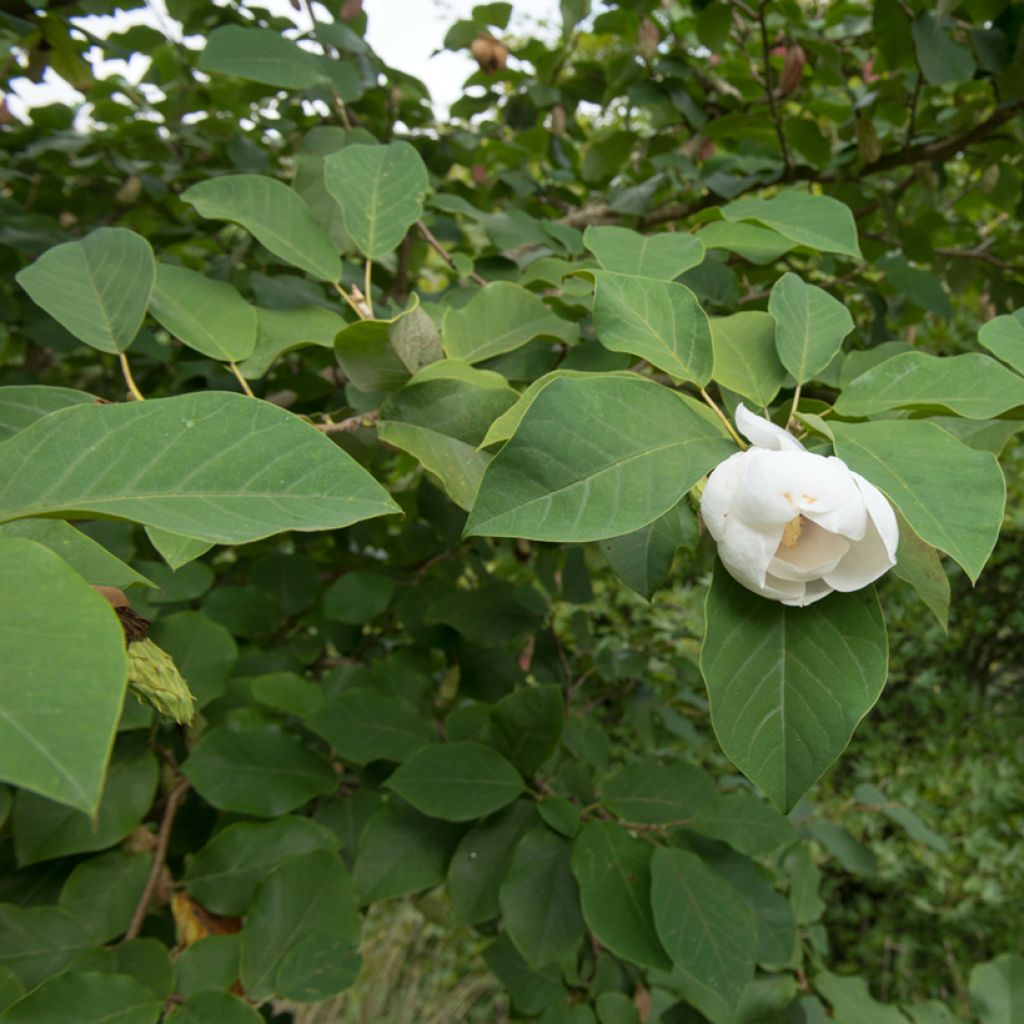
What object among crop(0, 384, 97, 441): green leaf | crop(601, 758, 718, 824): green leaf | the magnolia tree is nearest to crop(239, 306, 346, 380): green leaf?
the magnolia tree

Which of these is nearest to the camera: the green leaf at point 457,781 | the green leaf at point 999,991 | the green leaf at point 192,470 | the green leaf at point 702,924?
the green leaf at point 192,470

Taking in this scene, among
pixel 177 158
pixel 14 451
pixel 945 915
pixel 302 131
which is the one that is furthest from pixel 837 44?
pixel 945 915

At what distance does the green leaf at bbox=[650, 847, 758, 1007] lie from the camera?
0.70 metres

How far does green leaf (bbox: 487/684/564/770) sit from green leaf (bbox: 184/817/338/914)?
194mm

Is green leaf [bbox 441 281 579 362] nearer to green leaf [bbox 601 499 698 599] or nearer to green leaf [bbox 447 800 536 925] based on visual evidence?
green leaf [bbox 601 499 698 599]

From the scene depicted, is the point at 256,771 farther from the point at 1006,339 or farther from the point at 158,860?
the point at 1006,339

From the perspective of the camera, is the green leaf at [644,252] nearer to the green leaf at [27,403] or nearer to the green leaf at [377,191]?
the green leaf at [377,191]

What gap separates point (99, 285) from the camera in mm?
616

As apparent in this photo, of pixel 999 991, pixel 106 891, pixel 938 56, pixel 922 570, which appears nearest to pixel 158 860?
pixel 106 891

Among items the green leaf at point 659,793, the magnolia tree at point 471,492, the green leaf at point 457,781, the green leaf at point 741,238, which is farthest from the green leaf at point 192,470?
the green leaf at point 659,793

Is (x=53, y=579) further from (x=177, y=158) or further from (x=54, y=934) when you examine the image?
(x=177, y=158)

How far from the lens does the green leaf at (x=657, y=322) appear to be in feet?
1.58

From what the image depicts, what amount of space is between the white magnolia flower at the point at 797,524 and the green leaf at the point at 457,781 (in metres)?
0.48

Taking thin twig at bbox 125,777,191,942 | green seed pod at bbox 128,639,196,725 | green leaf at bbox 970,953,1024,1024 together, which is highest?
green seed pod at bbox 128,639,196,725
